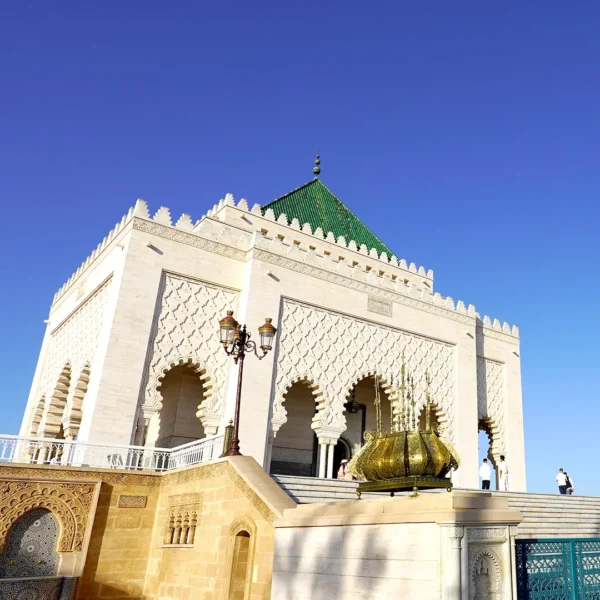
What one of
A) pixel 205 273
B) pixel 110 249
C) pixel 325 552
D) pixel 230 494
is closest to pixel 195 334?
pixel 205 273

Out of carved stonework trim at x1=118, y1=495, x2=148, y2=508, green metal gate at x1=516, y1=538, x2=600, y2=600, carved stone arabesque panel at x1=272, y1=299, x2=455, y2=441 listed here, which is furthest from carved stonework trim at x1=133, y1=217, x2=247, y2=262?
green metal gate at x1=516, y1=538, x2=600, y2=600

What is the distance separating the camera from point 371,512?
406 centimetres

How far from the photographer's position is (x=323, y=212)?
15195mm

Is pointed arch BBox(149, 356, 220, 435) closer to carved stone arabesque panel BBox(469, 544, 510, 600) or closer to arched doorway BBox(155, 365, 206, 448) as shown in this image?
arched doorway BBox(155, 365, 206, 448)

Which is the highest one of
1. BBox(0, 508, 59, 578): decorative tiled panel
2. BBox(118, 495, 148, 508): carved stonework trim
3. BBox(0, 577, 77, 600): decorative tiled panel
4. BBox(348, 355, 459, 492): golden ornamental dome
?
BBox(348, 355, 459, 492): golden ornamental dome

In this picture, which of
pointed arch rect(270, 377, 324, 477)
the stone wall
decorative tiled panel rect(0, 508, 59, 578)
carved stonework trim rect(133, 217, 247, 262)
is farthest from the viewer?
pointed arch rect(270, 377, 324, 477)

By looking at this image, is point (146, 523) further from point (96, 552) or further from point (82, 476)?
point (82, 476)

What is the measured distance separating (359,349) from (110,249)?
17.5 feet

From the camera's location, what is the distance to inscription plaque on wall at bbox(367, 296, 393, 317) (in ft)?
40.8

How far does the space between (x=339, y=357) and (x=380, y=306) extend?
1.75 meters

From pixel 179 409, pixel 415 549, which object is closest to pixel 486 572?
pixel 415 549

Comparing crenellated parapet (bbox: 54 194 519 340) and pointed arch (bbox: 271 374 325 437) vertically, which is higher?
crenellated parapet (bbox: 54 194 519 340)

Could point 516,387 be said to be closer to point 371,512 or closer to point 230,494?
point 230,494

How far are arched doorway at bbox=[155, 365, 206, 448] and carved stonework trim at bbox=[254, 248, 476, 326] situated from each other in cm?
277
